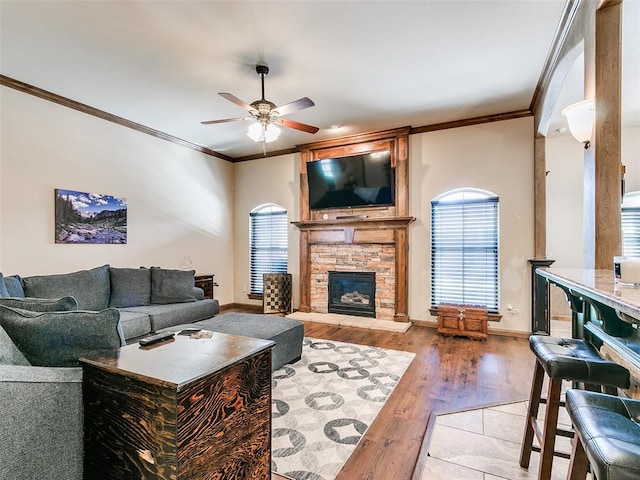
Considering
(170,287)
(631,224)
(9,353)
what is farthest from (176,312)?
(631,224)

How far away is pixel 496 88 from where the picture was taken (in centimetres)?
383

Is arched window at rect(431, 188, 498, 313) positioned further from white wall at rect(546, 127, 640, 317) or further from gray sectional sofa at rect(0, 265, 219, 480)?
gray sectional sofa at rect(0, 265, 219, 480)

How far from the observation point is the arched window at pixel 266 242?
636 cm

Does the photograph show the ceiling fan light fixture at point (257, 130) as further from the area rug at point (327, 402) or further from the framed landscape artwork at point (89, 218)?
the framed landscape artwork at point (89, 218)

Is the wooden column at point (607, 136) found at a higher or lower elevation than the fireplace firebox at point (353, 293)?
higher

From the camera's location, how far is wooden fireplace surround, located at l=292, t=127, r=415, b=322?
5098mm

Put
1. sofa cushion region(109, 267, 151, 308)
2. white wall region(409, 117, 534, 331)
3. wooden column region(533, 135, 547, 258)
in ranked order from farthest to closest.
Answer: white wall region(409, 117, 534, 331)
wooden column region(533, 135, 547, 258)
sofa cushion region(109, 267, 151, 308)

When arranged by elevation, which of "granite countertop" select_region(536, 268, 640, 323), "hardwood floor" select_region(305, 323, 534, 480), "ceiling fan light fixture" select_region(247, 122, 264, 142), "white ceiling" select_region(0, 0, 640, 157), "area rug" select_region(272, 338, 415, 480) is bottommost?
"hardwood floor" select_region(305, 323, 534, 480)

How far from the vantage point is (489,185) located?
4.67m

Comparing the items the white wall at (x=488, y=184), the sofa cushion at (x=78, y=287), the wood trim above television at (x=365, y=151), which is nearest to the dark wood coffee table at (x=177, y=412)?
the sofa cushion at (x=78, y=287)

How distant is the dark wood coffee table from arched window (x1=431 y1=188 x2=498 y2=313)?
13.6 feet

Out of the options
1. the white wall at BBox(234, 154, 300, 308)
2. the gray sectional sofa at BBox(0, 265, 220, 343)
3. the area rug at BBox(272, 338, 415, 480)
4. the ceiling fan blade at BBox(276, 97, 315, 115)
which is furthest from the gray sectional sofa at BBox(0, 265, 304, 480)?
the white wall at BBox(234, 154, 300, 308)

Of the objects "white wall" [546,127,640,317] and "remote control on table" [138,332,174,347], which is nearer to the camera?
"remote control on table" [138,332,174,347]

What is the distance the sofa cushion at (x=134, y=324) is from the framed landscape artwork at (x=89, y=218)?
137 cm
